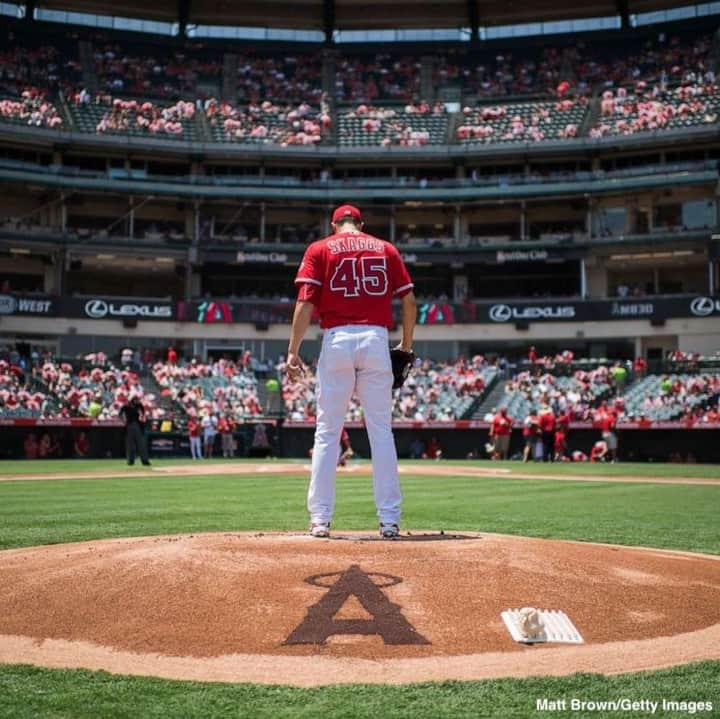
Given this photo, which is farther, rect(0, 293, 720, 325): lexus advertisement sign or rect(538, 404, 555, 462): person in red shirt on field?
rect(0, 293, 720, 325): lexus advertisement sign

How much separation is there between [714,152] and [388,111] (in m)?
18.4

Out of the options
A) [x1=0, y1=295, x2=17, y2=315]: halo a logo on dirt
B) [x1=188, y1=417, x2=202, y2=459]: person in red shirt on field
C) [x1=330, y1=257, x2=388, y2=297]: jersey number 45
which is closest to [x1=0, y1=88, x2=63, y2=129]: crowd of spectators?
[x1=0, y1=295, x2=17, y2=315]: halo a logo on dirt

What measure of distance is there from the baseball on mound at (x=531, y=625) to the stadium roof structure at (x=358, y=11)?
58.1 meters

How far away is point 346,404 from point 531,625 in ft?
9.89

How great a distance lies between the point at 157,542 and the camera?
6828 mm

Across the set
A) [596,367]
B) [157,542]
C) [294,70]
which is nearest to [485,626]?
[157,542]

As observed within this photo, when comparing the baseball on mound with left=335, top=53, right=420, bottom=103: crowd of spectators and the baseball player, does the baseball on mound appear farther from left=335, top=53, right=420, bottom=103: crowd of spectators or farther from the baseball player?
left=335, top=53, right=420, bottom=103: crowd of spectators

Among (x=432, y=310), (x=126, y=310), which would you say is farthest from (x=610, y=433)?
(x=126, y=310)

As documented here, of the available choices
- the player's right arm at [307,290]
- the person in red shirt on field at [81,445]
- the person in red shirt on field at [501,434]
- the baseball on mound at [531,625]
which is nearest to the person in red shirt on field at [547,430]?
the person in red shirt on field at [501,434]

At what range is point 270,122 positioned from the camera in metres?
54.2

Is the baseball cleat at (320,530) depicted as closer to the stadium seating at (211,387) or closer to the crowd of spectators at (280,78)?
the stadium seating at (211,387)

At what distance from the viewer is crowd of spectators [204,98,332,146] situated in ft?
174

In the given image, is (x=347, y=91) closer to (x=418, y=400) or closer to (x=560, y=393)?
(x=418, y=400)
